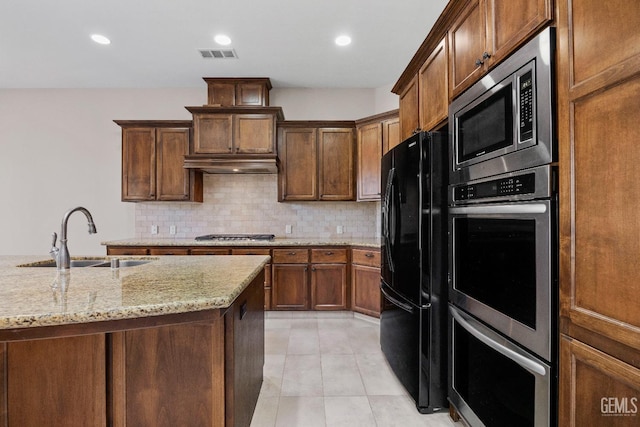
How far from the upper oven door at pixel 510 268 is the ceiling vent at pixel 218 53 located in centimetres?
296

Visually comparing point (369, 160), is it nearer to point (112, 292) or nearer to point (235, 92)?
point (235, 92)

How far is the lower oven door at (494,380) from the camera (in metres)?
1.14

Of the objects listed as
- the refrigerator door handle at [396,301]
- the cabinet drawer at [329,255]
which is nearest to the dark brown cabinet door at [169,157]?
the cabinet drawer at [329,255]

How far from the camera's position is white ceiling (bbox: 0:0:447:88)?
2.71 metres

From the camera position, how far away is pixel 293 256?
3.73 metres

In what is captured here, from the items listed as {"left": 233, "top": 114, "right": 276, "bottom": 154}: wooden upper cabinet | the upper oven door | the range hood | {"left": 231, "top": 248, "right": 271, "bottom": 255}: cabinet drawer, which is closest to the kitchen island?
the upper oven door

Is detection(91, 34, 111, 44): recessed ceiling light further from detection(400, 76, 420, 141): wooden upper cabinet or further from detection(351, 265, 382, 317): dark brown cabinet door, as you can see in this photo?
detection(351, 265, 382, 317): dark brown cabinet door

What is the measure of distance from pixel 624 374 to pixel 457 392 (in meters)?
1.05

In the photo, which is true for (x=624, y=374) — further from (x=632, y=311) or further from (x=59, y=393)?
(x=59, y=393)

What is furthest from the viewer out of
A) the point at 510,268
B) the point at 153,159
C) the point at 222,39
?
the point at 153,159

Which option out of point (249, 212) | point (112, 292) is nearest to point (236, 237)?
point (249, 212)

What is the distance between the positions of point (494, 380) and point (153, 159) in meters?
4.14

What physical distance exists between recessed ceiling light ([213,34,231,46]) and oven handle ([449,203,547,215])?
9.25 ft

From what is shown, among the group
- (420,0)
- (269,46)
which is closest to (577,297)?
(420,0)
